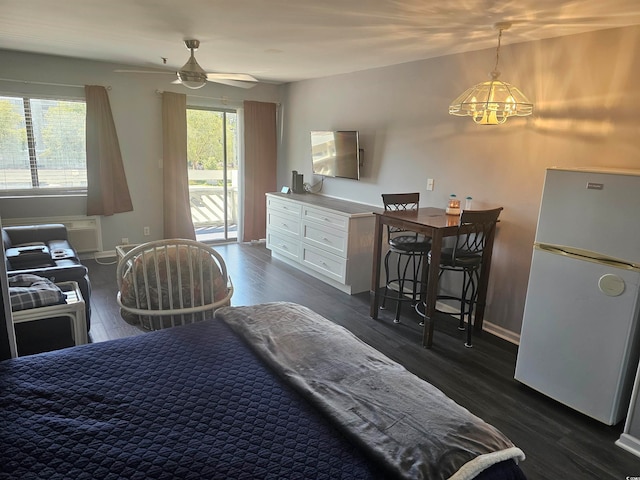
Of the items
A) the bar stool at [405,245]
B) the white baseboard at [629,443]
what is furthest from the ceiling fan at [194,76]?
the white baseboard at [629,443]

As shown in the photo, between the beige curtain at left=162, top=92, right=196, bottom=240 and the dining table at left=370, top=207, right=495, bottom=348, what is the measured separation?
3.26 metres

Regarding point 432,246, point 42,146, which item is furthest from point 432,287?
point 42,146

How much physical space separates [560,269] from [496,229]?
1067 mm

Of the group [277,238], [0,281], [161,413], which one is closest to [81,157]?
[277,238]

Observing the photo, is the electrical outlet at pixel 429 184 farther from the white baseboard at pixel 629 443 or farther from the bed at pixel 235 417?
the bed at pixel 235 417

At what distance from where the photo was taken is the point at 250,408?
1315 mm

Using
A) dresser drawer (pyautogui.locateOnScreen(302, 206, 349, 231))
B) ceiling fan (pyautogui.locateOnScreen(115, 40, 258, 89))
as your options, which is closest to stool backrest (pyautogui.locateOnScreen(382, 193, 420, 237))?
dresser drawer (pyautogui.locateOnScreen(302, 206, 349, 231))

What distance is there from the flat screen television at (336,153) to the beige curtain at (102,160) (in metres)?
2.54

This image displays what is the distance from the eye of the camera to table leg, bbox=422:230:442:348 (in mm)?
3096

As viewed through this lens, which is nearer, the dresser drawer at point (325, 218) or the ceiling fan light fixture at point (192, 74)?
the ceiling fan light fixture at point (192, 74)

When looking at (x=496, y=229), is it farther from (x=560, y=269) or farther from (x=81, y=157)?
(x=81, y=157)

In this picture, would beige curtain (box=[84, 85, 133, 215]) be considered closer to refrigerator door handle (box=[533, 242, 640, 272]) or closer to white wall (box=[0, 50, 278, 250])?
white wall (box=[0, 50, 278, 250])

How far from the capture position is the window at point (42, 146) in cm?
479

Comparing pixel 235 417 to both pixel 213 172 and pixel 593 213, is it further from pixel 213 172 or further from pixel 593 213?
pixel 213 172
